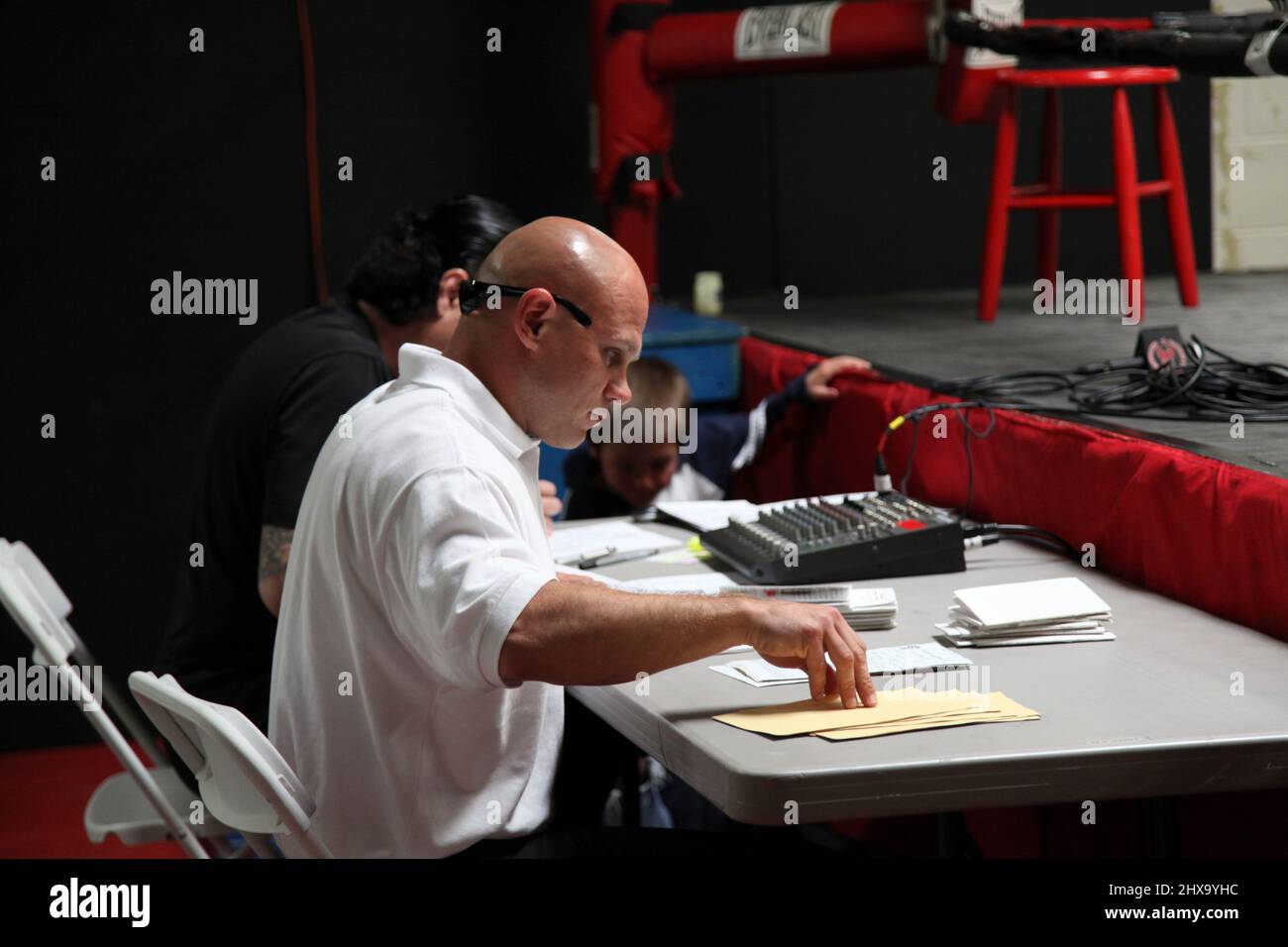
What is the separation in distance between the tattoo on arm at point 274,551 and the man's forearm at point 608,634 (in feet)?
2.84

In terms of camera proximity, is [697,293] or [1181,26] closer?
[1181,26]

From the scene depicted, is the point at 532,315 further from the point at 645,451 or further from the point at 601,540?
the point at 645,451

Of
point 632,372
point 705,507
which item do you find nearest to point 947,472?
point 705,507

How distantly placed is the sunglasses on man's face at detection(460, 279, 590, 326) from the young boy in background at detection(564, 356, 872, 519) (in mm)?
1274

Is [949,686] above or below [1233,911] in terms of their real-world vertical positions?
above

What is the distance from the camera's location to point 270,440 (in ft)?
7.62

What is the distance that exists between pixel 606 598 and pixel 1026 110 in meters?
3.77

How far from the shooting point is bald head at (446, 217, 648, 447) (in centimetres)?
160

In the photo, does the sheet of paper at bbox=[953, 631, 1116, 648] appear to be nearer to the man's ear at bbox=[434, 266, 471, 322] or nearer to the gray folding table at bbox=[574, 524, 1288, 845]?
the gray folding table at bbox=[574, 524, 1288, 845]

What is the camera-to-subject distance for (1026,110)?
15.6 ft

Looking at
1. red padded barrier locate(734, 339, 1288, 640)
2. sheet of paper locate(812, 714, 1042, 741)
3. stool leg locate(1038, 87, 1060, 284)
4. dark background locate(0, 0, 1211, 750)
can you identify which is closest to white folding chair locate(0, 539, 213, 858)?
sheet of paper locate(812, 714, 1042, 741)

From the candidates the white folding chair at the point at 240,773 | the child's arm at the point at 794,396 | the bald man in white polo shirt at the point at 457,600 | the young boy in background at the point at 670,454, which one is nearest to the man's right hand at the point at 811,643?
the bald man in white polo shirt at the point at 457,600

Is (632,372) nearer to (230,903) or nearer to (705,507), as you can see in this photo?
(705,507)

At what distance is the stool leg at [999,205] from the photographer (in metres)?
3.61
